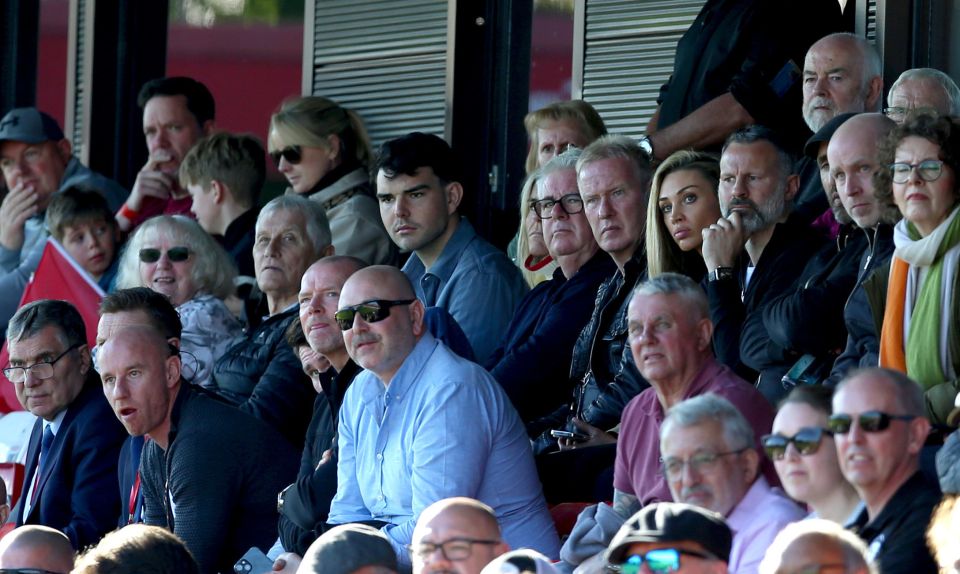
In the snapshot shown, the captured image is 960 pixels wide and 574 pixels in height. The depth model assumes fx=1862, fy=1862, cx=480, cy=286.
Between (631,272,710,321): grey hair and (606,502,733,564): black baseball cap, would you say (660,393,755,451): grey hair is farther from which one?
(606,502,733,564): black baseball cap

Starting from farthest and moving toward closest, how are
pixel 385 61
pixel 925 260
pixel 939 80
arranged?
pixel 385 61 < pixel 939 80 < pixel 925 260

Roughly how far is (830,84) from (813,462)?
2.26 meters

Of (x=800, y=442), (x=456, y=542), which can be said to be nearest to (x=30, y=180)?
(x=456, y=542)

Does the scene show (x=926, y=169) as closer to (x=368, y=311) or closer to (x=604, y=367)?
(x=604, y=367)

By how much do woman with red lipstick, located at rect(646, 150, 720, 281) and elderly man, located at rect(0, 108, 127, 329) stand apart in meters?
4.13

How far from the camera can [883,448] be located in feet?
15.2

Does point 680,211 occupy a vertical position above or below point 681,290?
above

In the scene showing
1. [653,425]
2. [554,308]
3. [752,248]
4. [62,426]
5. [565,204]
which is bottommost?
[62,426]

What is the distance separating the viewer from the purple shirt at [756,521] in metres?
4.87

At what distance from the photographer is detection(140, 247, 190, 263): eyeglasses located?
809 cm

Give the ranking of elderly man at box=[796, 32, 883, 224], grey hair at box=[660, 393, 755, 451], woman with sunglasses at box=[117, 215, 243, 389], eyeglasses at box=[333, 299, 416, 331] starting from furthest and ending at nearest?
1. woman with sunglasses at box=[117, 215, 243, 389]
2. elderly man at box=[796, 32, 883, 224]
3. eyeglasses at box=[333, 299, 416, 331]
4. grey hair at box=[660, 393, 755, 451]

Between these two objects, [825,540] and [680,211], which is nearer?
[825,540]

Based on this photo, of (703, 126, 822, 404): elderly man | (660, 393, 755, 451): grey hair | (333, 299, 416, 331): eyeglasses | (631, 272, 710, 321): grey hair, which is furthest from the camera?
(333, 299, 416, 331): eyeglasses

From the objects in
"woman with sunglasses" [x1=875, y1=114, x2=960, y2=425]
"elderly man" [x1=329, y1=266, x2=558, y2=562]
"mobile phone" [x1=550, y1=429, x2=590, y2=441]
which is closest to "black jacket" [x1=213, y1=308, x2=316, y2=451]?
"elderly man" [x1=329, y1=266, x2=558, y2=562]
